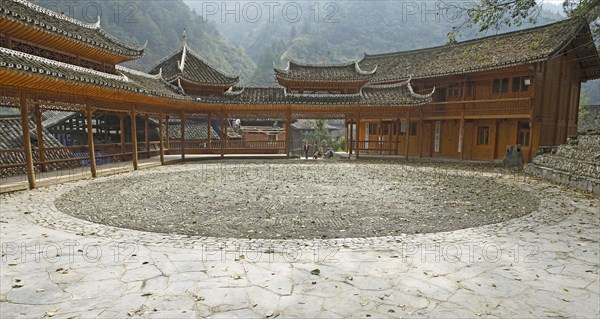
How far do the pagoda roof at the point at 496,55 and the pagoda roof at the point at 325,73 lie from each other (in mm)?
3107

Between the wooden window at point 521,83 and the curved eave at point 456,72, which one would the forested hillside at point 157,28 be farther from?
the wooden window at point 521,83

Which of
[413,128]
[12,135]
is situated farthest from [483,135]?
[12,135]

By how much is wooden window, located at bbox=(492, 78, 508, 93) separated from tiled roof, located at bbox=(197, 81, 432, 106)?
4183 mm

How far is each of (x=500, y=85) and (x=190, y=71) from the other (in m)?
20.5

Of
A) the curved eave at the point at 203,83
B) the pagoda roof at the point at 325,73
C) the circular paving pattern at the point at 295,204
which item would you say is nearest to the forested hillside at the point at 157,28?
the curved eave at the point at 203,83

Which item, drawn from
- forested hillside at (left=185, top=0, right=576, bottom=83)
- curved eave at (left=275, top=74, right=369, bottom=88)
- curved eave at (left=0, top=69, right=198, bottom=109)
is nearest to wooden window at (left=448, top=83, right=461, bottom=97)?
curved eave at (left=275, top=74, right=369, bottom=88)

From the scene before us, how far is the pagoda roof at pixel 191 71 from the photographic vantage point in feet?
70.8

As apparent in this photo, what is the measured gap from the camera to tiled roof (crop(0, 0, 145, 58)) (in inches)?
372

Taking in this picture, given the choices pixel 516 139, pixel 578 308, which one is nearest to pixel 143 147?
pixel 578 308

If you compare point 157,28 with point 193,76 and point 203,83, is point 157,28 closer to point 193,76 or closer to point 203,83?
point 193,76

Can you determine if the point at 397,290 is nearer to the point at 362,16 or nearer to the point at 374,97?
the point at 374,97

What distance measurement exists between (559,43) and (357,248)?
18.5 m

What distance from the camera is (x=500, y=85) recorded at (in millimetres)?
19234

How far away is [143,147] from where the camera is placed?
64.4ft
